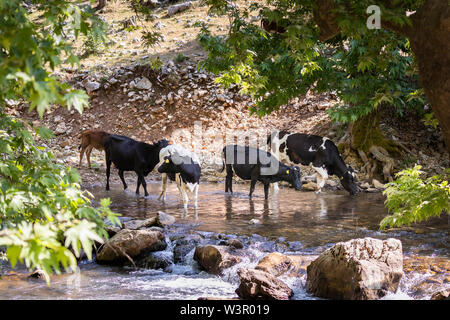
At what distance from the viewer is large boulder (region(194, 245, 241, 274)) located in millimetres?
6508

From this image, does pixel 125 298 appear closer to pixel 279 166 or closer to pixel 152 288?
pixel 152 288

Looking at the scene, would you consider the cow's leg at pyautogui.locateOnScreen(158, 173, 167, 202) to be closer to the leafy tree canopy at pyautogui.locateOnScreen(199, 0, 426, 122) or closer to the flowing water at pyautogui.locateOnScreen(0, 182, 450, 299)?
the flowing water at pyautogui.locateOnScreen(0, 182, 450, 299)

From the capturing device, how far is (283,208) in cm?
1033

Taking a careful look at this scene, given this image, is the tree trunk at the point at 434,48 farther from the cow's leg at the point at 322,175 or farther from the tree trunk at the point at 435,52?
the cow's leg at the point at 322,175

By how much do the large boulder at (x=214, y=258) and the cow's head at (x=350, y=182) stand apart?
255 inches

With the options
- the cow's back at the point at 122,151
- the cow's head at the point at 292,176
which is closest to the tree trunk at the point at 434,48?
the cow's head at the point at 292,176

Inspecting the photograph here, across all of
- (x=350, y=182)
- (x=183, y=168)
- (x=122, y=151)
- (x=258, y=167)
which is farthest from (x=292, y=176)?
(x=122, y=151)

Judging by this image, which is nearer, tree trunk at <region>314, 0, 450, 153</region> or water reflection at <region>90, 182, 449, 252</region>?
tree trunk at <region>314, 0, 450, 153</region>

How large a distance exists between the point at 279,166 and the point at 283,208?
200 cm

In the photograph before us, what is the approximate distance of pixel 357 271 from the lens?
16.9 ft

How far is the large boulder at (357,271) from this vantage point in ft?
16.8

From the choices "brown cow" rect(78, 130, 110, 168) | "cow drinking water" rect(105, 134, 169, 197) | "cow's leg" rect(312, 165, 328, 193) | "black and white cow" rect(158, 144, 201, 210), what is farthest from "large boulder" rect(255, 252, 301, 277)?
"brown cow" rect(78, 130, 110, 168)

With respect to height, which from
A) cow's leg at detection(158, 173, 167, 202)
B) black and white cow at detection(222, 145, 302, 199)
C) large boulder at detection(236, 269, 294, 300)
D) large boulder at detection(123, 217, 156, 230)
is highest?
black and white cow at detection(222, 145, 302, 199)

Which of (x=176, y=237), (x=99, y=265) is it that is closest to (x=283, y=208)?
(x=176, y=237)
